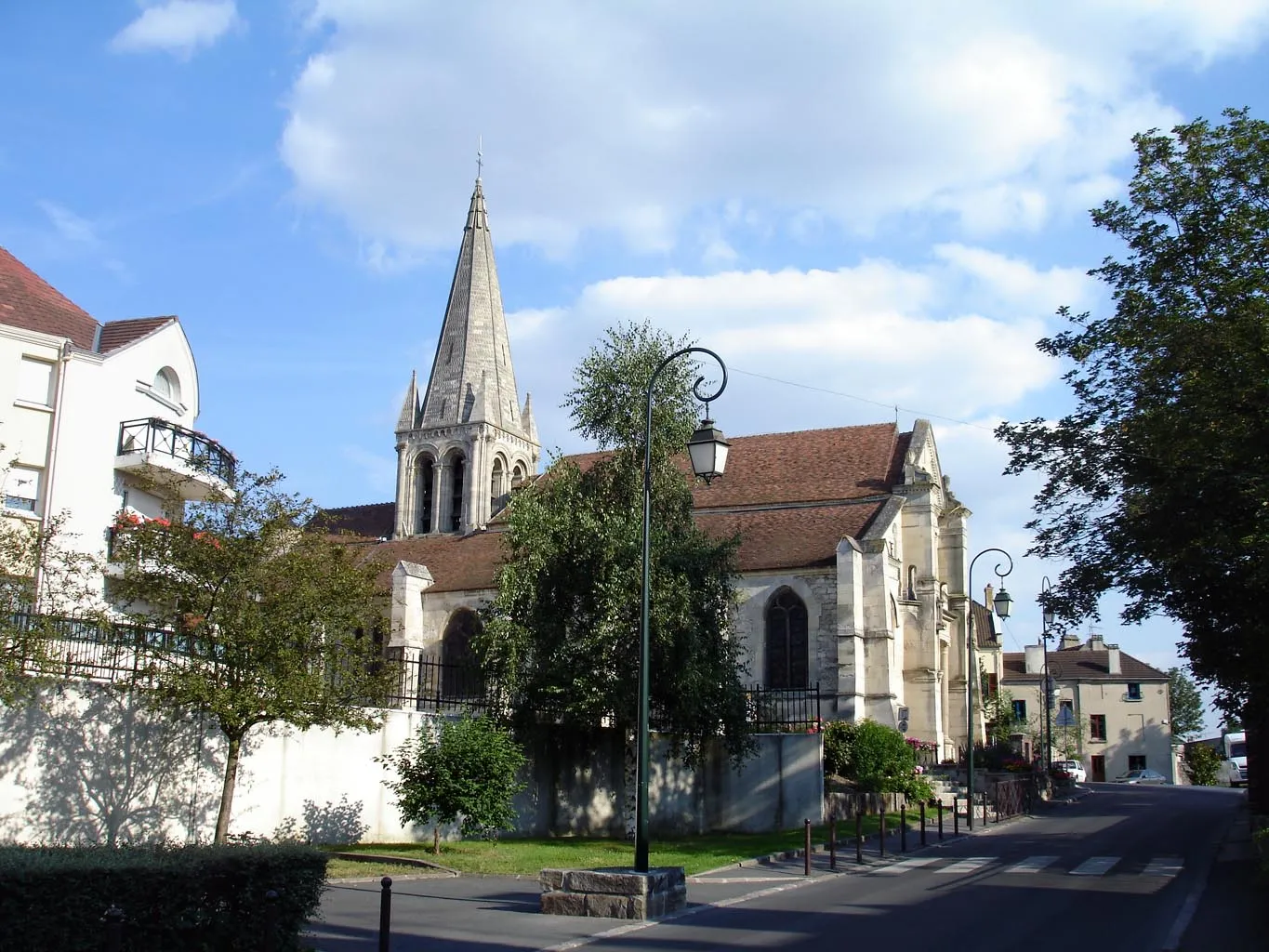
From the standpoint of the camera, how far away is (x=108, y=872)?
326 inches

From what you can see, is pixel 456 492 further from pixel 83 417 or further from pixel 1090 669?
pixel 1090 669

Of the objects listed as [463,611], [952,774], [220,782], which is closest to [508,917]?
[220,782]

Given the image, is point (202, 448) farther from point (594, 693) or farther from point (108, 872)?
point (108, 872)

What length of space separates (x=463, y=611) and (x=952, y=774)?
54.6ft

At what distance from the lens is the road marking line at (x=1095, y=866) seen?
17.9 metres

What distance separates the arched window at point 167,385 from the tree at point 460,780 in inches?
534

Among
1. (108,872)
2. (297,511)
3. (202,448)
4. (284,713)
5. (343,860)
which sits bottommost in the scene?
(343,860)

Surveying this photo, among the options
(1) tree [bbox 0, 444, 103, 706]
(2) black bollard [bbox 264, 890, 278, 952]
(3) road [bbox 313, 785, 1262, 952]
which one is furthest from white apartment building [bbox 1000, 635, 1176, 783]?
(2) black bollard [bbox 264, 890, 278, 952]

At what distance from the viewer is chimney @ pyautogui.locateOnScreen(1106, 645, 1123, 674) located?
7531 cm

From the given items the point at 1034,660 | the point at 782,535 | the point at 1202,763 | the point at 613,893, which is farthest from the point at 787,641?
the point at 1202,763

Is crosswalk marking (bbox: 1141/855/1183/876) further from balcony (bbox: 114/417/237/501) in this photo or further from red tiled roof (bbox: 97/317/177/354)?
red tiled roof (bbox: 97/317/177/354)

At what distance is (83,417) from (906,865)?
19.9m

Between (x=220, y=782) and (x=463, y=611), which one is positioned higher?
(x=463, y=611)

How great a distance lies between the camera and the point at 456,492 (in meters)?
51.5
